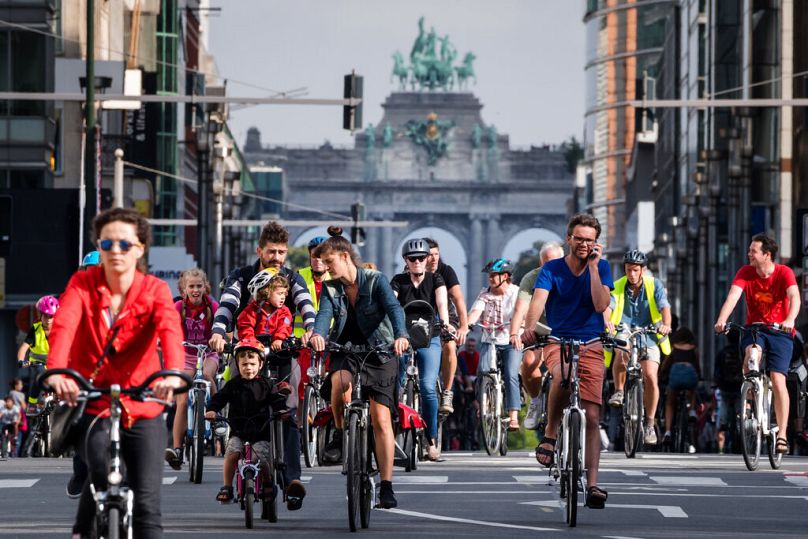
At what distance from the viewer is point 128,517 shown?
847 cm

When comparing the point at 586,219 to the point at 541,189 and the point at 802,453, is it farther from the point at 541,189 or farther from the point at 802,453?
the point at 541,189

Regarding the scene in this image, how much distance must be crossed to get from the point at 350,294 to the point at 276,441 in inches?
36.2

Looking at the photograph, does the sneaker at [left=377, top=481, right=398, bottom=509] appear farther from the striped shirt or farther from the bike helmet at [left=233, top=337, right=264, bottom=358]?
the striped shirt

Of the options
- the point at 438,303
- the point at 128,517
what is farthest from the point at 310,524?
the point at 438,303

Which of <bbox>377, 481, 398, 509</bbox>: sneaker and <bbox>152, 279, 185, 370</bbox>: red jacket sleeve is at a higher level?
<bbox>152, 279, 185, 370</bbox>: red jacket sleeve

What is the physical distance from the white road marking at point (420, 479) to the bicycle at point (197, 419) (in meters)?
1.47

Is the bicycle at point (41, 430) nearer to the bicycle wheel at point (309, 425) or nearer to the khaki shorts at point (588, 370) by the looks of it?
the bicycle wheel at point (309, 425)

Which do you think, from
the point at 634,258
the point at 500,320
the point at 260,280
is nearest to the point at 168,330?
→ the point at 260,280

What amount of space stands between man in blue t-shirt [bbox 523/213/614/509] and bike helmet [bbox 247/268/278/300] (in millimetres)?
1814

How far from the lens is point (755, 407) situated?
1827cm

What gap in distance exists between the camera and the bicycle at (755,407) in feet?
59.6

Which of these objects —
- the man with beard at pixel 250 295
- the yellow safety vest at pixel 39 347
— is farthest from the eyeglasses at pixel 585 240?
the yellow safety vest at pixel 39 347

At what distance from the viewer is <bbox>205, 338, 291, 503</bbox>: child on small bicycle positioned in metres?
12.9

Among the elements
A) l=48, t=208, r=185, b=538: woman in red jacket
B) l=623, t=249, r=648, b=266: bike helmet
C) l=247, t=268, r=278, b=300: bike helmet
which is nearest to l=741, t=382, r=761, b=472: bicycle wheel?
l=623, t=249, r=648, b=266: bike helmet
